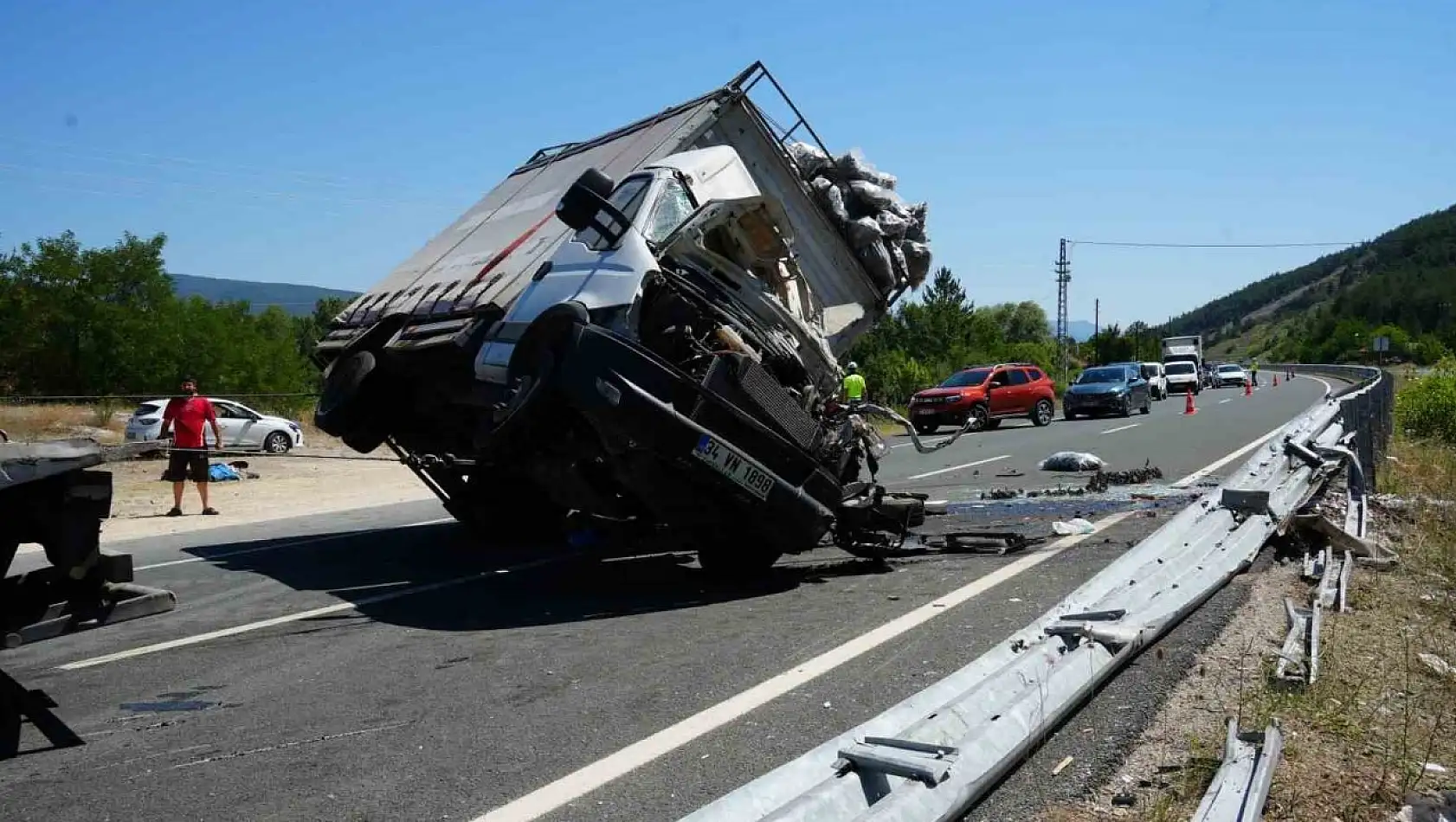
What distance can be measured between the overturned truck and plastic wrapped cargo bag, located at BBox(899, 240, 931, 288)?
0.33 m

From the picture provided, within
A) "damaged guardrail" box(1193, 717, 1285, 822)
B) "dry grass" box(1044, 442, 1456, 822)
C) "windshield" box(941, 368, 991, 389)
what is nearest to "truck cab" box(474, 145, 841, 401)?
"dry grass" box(1044, 442, 1456, 822)

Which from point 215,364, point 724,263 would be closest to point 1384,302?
point 215,364

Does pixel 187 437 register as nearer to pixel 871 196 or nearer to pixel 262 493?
pixel 262 493

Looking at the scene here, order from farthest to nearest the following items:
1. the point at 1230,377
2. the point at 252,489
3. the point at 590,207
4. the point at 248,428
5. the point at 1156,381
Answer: the point at 1230,377 → the point at 1156,381 → the point at 248,428 → the point at 252,489 → the point at 590,207

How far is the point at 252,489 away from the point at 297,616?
35.5 feet

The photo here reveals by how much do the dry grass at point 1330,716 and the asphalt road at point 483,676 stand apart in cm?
115

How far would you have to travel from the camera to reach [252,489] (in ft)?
57.7

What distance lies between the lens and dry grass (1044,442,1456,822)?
3.88 m

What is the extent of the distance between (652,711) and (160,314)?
3495 cm

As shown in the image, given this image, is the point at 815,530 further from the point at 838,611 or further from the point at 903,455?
the point at 903,455

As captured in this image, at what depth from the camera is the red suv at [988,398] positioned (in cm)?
2873

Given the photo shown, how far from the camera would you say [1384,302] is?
408 feet

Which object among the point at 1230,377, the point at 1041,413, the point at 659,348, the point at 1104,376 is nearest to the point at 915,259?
the point at 659,348

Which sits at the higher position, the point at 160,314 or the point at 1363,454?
the point at 160,314
